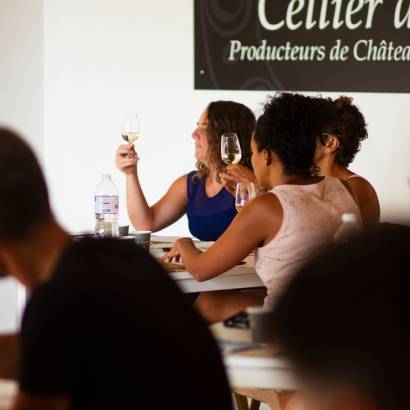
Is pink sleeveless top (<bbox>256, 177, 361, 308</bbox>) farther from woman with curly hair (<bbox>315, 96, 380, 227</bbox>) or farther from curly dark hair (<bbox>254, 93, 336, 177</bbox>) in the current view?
woman with curly hair (<bbox>315, 96, 380, 227</bbox>)

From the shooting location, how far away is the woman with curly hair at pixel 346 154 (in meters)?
3.25

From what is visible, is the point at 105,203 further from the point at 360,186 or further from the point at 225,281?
the point at 360,186

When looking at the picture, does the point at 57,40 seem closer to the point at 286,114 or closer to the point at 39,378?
the point at 286,114

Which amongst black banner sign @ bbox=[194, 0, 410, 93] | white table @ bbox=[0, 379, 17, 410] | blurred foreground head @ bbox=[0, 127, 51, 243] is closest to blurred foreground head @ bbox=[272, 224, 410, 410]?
blurred foreground head @ bbox=[0, 127, 51, 243]

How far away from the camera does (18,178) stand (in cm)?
117

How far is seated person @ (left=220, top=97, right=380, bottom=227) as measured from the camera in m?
3.25

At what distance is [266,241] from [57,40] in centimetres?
353

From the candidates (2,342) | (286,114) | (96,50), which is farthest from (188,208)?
(2,342)

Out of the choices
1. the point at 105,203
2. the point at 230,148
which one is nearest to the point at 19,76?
the point at 105,203

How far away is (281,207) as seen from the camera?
7.72ft

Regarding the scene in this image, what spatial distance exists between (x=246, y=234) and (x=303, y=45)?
3010 millimetres

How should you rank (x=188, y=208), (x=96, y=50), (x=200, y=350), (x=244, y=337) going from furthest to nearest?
(x=96, y=50) < (x=188, y=208) < (x=244, y=337) < (x=200, y=350)

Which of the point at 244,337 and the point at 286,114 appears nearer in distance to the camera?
the point at 244,337

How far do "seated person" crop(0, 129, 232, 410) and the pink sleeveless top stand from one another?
1158mm
